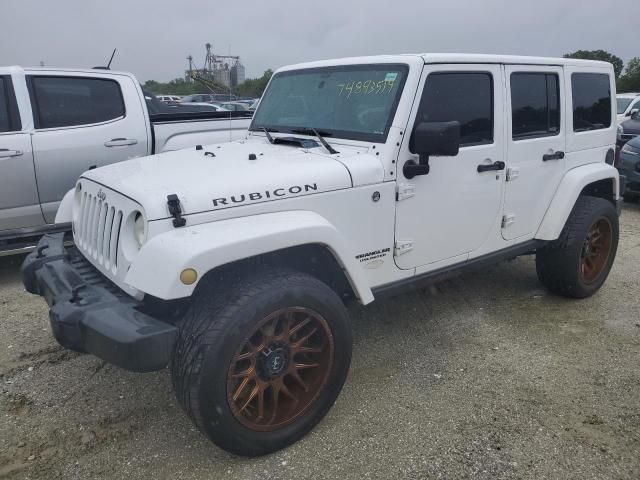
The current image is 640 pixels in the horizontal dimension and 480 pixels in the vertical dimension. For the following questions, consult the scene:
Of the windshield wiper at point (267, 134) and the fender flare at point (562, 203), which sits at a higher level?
the windshield wiper at point (267, 134)

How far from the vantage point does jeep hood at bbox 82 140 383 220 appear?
2457mm

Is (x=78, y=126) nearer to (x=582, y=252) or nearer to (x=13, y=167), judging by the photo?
(x=13, y=167)

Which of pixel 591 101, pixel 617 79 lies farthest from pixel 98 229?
pixel 617 79

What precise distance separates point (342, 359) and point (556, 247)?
2324 mm

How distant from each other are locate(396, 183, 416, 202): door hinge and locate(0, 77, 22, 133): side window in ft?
11.6

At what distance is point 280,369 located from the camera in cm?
259

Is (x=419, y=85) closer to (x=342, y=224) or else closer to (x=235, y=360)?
(x=342, y=224)

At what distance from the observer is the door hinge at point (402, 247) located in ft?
10.3

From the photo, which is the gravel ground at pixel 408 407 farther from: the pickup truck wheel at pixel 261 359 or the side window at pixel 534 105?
the side window at pixel 534 105

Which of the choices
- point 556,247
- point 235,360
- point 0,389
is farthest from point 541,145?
point 0,389

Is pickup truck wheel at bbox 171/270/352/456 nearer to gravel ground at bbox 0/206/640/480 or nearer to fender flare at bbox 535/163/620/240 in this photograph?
gravel ground at bbox 0/206/640/480

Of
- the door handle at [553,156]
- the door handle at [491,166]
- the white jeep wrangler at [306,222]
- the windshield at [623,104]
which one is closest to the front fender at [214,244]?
the white jeep wrangler at [306,222]

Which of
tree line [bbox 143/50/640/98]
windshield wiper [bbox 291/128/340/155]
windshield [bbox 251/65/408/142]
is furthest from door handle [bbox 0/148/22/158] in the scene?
tree line [bbox 143/50/640/98]

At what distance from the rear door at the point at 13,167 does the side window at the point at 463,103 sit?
3.50 meters
